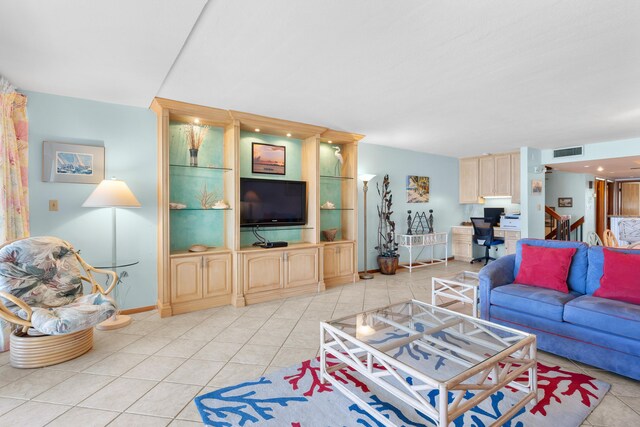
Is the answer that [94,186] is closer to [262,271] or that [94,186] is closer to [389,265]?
[262,271]

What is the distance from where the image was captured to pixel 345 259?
486 cm

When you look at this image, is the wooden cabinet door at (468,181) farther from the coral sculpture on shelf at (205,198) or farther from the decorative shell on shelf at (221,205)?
the coral sculpture on shelf at (205,198)

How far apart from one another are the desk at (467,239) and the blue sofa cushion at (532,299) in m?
3.73

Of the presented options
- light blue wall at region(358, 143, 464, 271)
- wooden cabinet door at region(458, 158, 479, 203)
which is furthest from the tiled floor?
wooden cabinet door at region(458, 158, 479, 203)

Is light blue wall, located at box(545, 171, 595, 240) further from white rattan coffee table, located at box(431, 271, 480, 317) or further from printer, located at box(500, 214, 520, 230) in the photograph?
white rattan coffee table, located at box(431, 271, 480, 317)

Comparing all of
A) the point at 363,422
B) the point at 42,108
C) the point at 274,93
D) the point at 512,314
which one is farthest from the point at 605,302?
the point at 42,108

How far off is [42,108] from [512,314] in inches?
188

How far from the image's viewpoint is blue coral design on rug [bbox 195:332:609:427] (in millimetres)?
1737

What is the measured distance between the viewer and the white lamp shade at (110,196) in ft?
9.59

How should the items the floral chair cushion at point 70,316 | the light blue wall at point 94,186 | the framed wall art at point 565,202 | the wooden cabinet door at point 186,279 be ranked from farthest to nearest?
the framed wall art at point 565,202
the wooden cabinet door at point 186,279
the light blue wall at point 94,186
the floral chair cushion at point 70,316

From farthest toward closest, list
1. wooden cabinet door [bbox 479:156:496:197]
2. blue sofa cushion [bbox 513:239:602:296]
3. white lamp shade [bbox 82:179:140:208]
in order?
wooden cabinet door [bbox 479:156:496:197] → white lamp shade [bbox 82:179:140:208] → blue sofa cushion [bbox 513:239:602:296]

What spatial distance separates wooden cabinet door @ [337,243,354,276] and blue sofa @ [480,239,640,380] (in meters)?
2.21

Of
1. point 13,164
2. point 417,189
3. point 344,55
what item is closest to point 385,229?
point 417,189

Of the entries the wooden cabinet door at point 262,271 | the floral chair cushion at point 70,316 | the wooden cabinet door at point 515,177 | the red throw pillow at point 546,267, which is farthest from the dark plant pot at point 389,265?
the floral chair cushion at point 70,316
